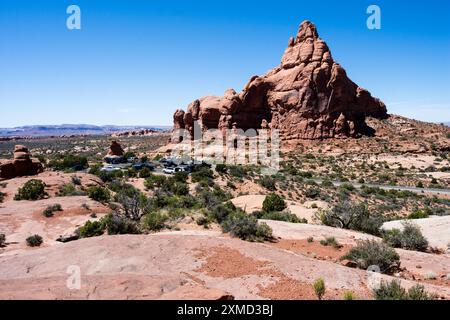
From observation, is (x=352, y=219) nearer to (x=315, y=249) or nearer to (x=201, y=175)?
(x=315, y=249)

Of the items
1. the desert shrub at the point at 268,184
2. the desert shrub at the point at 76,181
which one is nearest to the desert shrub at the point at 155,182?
the desert shrub at the point at 76,181

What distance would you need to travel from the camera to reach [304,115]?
71938mm

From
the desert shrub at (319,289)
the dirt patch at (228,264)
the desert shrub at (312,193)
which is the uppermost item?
the desert shrub at (319,289)

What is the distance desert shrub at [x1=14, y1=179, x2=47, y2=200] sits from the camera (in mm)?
27438

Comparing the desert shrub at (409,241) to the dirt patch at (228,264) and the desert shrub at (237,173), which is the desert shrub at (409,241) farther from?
the desert shrub at (237,173)

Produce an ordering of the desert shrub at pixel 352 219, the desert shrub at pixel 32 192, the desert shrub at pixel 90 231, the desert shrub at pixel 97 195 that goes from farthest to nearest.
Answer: the desert shrub at pixel 97 195, the desert shrub at pixel 32 192, the desert shrub at pixel 352 219, the desert shrub at pixel 90 231

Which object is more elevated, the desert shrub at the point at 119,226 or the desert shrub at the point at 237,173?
the desert shrub at the point at 119,226

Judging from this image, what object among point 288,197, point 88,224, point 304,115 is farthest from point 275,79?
point 88,224

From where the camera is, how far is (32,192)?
27.6 meters

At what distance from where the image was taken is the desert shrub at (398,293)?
8016 mm

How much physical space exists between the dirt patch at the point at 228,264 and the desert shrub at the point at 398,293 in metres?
3.25

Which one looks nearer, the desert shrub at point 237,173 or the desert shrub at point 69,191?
the desert shrub at point 69,191

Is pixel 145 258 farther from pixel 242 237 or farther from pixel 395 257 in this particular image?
pixel 395 257

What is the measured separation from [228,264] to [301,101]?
213 feet
